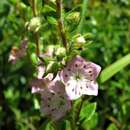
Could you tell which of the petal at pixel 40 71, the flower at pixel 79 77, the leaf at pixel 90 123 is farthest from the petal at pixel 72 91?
the leaf at pixel 90 123

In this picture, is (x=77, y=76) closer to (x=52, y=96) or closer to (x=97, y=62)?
(x=52, y=96)

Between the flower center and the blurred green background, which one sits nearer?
the flower center

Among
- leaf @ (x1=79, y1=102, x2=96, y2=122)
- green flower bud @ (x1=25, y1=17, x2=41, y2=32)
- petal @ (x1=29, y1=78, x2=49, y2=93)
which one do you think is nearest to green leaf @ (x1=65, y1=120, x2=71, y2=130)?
leaf @ (x1=79, y1=102, x2=96, y2=122)

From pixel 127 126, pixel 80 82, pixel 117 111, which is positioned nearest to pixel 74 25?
pixel 80 82

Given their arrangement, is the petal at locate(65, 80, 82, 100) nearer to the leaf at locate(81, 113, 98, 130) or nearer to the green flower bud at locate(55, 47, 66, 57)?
the green flower bud at locate(55, 47, 66, 57)

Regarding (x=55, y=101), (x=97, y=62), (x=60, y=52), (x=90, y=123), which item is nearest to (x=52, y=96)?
(x=55, y=101)

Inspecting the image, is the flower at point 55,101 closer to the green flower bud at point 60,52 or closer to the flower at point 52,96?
the flower at point 52,96

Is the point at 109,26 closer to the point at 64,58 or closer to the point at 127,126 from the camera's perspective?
the point at 127,126
